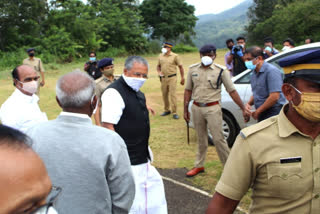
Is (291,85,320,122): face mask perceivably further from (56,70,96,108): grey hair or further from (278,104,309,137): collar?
(56,70,96,108): grey hair

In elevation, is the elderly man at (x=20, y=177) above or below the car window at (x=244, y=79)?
above

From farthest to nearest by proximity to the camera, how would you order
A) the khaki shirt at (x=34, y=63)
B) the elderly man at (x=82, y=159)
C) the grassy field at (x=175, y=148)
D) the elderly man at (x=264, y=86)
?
the khaki shirt at (x=34, y=63) → the grassy field at (x=175, y=148) → the elderly man at (x=264, y=86) → the elderly man at (x=82, y=159)

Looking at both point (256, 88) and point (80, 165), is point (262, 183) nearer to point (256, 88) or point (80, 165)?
point (80, 165)

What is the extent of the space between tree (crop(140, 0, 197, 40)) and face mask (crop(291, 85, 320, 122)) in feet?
142

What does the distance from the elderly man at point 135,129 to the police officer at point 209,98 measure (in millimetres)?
1507

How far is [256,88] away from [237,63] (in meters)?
3.64

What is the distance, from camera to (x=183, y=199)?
13.0 feet

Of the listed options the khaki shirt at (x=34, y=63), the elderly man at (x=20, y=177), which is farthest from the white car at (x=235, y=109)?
the khaki shirt at (x=34, y=63)

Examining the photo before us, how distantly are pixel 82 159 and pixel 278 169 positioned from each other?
1.09 metres

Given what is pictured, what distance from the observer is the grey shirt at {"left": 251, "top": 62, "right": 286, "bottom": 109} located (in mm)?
3924

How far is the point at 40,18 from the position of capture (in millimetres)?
28688

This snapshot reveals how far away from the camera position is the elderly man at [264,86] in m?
3.91

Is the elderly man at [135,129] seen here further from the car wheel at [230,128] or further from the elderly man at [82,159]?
the car wheel at [230,128]

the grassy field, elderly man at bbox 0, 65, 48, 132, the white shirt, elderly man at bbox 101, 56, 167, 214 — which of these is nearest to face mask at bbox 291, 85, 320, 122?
elderly man at bbox 101, 56, 167, 214
